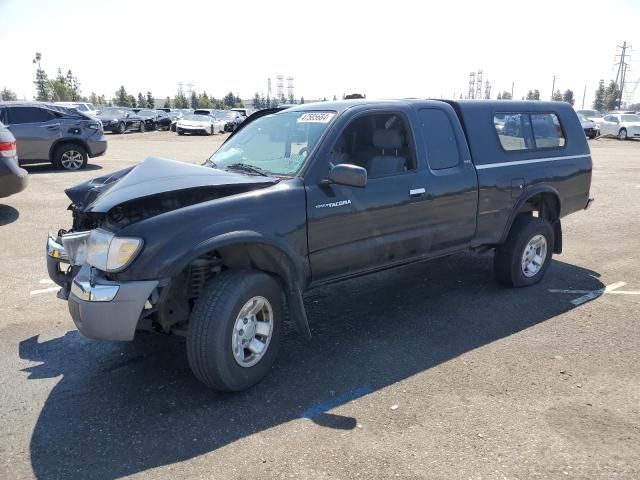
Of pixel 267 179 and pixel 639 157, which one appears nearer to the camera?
pixel 267 179

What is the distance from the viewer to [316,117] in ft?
14.7

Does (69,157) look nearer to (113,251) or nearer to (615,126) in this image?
(113,251)

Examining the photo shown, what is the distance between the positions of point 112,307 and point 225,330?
673 millimetres

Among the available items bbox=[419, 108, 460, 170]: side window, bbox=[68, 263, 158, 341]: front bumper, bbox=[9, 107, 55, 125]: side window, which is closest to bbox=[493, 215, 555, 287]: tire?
bbox=[419, 108, 460, 170]: side window

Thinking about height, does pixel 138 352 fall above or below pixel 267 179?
below

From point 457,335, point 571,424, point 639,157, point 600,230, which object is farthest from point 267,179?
point 639,157

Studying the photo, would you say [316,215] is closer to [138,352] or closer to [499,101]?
[138,352]

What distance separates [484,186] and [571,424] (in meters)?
2.45

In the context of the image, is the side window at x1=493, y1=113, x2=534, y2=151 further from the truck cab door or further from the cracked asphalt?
the cracked asphalt

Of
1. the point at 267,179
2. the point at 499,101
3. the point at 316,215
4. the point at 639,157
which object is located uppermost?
the point at 499,101

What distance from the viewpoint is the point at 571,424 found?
10.9 ft

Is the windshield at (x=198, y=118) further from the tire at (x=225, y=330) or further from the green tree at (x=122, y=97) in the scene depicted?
the green tree at (x=122, y=97)

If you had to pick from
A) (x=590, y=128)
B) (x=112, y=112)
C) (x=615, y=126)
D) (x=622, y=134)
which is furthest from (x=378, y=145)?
(x=615, y=126)

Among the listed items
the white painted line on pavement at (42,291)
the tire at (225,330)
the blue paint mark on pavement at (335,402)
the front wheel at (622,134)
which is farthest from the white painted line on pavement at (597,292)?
the front wheel at (622,134)
